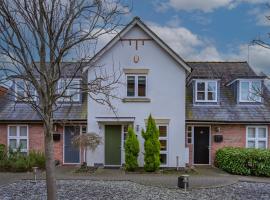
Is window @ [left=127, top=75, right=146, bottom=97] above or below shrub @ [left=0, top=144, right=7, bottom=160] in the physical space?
above

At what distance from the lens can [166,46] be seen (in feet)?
61.9

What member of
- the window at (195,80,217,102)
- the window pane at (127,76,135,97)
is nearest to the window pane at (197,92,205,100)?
the window at (195,80,217,102)

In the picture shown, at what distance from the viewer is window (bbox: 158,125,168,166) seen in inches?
752

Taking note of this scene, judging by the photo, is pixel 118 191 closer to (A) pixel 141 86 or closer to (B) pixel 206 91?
(A) pixel 141 86

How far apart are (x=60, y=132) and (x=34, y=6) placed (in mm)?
14291

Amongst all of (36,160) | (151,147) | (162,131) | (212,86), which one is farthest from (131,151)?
(212,86)

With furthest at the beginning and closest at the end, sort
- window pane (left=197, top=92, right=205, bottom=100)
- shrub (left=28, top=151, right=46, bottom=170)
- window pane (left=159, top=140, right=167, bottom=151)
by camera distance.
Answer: window pane (left=197, top=92, right=205, bottom=100)
window pane (left=159, top=140, right=167, bottom=151)
shrub (left=28, top=151, right=46, bottom=170)

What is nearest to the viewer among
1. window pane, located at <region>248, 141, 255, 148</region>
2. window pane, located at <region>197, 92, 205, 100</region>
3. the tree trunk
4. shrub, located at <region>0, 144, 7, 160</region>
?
the tree trunk

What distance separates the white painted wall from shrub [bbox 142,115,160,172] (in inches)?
48.6

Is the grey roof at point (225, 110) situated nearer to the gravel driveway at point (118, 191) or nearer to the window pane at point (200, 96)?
the window pane at point (200, 96)

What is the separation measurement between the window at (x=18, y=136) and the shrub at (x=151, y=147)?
24.0 ft

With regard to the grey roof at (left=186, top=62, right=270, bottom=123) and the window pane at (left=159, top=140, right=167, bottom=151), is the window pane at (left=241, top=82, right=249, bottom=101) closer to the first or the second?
the grey roof at (left=186, top=62, right=270, bottom=123)

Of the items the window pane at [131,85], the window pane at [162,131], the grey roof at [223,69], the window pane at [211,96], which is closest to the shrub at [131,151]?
the window pane at [162,131]

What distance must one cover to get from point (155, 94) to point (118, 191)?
26.2 ft
